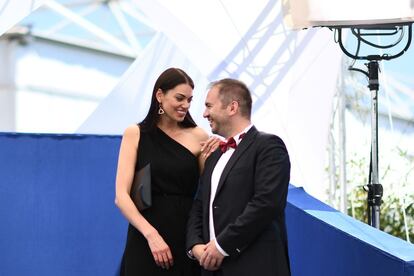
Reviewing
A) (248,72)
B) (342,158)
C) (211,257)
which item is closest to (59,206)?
(211,257)

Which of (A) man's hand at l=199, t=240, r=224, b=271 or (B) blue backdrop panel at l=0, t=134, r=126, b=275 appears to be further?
(B) blue backdrop panel at l=0, t=134, r=126, b=275

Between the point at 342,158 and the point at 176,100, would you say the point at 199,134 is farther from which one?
the point at 342,158

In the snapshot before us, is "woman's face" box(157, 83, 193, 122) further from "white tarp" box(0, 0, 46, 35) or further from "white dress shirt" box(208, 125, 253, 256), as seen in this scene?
"white tarp" box(0, 0, 46, 35)

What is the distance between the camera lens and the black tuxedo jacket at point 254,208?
3025mm

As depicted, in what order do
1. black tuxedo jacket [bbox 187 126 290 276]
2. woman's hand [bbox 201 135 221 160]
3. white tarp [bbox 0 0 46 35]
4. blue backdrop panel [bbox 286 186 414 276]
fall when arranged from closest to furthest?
blue backdrop panel [bbox 286 186 414 276], black tuxedo jacket [bbox 187 126 290 276], woman's hand [bbox 201 135 221 160], white tarp [bbox 0 0 46 35]

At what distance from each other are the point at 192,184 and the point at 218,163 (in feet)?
0.89

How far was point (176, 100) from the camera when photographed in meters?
3.41

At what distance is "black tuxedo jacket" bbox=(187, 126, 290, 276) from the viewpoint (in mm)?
3025

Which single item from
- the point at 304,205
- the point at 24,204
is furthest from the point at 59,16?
the point at 304,205

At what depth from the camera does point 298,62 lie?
773 centimetres

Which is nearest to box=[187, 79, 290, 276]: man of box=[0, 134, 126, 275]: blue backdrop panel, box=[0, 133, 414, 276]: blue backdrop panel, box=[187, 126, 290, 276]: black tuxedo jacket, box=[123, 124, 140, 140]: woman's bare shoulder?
box=[187, 126, 290, 276]: black tuxedo jacket

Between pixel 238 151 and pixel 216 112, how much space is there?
6.5 inches

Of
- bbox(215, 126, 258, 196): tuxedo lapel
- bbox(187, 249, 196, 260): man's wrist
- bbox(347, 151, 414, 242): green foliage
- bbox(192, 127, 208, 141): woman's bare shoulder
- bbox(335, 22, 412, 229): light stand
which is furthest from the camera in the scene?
bbox(347, 151, 414, 242): green foliage

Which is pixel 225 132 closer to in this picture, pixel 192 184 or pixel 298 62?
pixel 192 184
